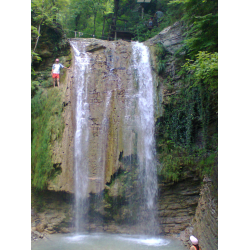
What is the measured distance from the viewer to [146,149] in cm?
958

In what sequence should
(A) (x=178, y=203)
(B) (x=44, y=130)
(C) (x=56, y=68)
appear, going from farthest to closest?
(C) (x=56, y=68) < (B) (x=44, y=130) < (A) (x=178, y=203)

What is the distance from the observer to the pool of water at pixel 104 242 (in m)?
7.29

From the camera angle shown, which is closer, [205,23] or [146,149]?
[205,23]

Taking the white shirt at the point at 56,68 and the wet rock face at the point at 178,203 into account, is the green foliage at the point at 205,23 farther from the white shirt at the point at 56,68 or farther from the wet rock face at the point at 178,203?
the white shirt at the point at 56,68

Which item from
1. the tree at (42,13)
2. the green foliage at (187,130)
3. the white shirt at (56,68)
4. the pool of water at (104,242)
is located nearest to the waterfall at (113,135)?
the pool of water at (104,242)

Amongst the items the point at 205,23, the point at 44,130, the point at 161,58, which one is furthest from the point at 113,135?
the point at 205,23

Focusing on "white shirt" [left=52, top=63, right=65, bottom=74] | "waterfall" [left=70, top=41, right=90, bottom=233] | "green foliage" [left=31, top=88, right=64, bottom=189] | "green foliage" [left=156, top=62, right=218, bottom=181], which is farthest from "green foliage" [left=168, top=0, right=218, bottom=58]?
"green foliage" [left=31, top=88, right=64, bottom=189]

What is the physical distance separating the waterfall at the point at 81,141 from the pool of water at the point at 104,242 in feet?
2.52

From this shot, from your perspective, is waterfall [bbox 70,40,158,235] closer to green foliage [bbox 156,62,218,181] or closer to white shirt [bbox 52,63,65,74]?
green foliage [bbox 156,62,218,181]

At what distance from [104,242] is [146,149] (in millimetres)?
3895

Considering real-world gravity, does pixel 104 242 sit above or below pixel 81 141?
below

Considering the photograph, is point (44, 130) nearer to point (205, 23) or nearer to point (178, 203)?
point (178, 203)
